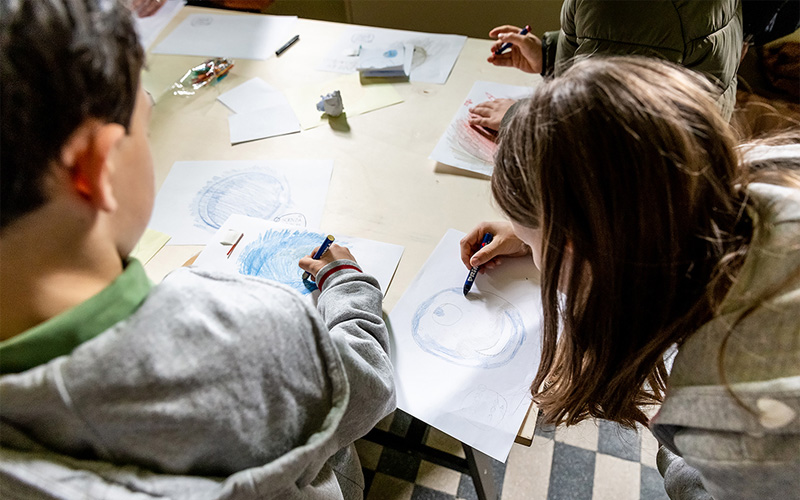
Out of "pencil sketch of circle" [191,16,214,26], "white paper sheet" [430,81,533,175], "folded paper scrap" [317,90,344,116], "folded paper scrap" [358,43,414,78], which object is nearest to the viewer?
"white paper sheet" [430,81,533,175]

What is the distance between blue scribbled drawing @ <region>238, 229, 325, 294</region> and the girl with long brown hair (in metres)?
0.43

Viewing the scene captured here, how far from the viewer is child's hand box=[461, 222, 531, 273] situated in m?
0.83

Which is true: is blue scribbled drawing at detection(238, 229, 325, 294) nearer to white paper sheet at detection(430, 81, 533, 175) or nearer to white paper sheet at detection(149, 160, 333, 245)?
white paper sheet at detection(149, 160, 333, 245)

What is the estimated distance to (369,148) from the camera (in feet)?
3.61

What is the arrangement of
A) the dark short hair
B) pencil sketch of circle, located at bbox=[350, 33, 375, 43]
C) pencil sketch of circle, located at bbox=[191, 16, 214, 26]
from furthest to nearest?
pencil sketch of circle, located at bbox=[191, 16, 214, 26] < pencil sketch of circle, located at bbox=[350, 33, 375, 43] < the dark short hair

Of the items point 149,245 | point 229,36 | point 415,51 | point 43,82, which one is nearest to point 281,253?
point 149,245

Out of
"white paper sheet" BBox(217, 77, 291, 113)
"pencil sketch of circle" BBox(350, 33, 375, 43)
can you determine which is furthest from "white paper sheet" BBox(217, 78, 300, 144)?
"pencil sketch of circle" BBox(350, 33, 375, 43)

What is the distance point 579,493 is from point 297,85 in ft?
4.02

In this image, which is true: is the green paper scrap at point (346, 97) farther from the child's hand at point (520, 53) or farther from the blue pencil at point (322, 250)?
the blue pencil at point (322, 250)

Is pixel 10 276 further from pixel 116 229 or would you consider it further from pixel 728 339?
pixel 728 339

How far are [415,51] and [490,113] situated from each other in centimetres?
37

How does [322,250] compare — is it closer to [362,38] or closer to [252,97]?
[252,97]

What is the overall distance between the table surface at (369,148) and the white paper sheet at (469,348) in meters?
0.03

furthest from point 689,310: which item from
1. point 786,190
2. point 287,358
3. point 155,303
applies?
point 155,303
